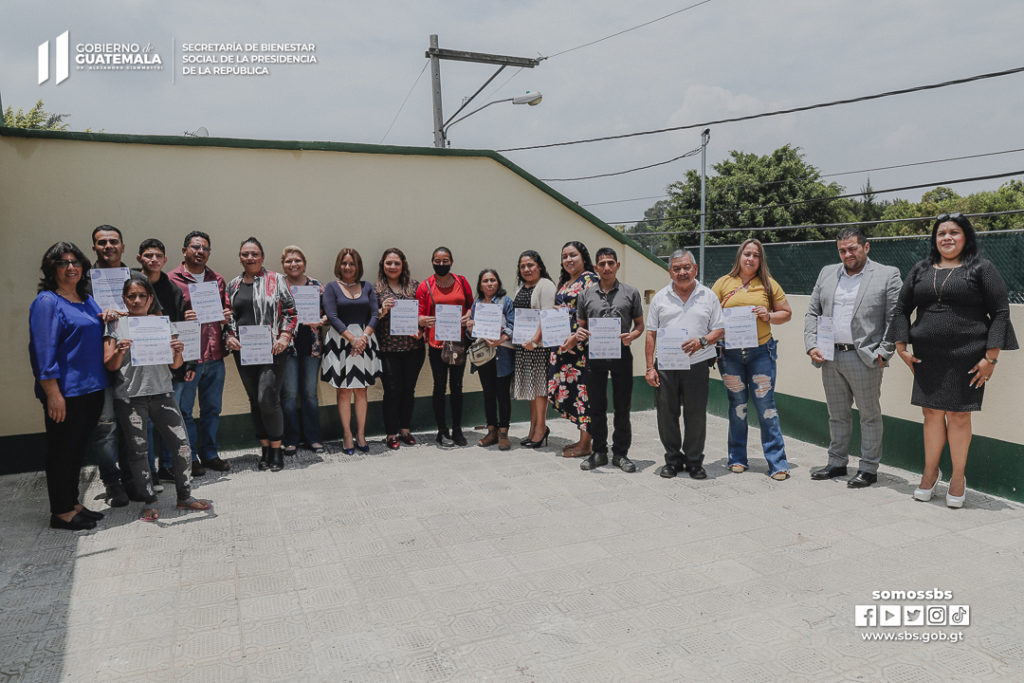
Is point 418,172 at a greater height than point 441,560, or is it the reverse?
point 418,172

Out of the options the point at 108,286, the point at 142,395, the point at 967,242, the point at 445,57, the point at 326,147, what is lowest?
the point at 142,395

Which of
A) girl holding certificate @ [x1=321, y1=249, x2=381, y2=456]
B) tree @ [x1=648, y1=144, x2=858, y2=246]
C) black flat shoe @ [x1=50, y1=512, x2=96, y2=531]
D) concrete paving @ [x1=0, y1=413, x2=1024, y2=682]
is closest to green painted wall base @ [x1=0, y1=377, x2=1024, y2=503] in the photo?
concrete paving @ [x1=0, y1=413, x2=1024, y2=682]

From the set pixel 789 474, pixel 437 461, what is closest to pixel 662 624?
pixel 789 474

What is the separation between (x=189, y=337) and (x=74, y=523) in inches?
57.2

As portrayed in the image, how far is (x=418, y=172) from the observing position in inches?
272

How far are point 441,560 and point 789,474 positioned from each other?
3017 millimetres

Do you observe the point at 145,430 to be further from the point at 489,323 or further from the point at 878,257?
the point at 878,257

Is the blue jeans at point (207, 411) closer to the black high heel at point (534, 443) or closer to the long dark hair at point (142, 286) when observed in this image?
the long dark hair at point (142, 286)

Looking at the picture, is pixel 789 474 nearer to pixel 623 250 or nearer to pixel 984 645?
pixel 984 645

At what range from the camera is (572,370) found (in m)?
5.78

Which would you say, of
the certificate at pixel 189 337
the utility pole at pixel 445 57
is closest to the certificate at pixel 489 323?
the certificate at pixel 189 337

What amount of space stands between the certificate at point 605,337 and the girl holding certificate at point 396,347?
167cm

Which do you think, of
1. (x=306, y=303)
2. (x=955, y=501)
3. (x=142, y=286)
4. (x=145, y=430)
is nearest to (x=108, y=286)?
(x=142, y=286)

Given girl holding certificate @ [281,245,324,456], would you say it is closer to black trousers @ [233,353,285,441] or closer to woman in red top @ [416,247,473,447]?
black trousers @ [233,353,285,441]
